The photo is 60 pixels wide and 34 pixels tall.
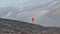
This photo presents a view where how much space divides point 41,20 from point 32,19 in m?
0.13

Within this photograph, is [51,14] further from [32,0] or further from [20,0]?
[20,0]

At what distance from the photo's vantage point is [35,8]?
60.2 inches

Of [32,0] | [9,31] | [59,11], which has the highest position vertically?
[32,0]

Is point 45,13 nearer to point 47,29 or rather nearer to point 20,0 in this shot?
point 47,29

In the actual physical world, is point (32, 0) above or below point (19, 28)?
above

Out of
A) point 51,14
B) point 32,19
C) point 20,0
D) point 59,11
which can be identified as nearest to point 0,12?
point 20,0

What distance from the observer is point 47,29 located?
1.66 m

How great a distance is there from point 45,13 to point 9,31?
585 mm

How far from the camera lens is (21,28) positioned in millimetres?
1659

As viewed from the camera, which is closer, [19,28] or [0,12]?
[0,12]

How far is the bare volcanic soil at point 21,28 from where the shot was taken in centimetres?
159

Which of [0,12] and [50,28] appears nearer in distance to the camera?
[0,12]

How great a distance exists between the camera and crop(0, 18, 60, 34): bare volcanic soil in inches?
62.7

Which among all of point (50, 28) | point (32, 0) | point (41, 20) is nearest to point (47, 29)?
point (50, 28)
